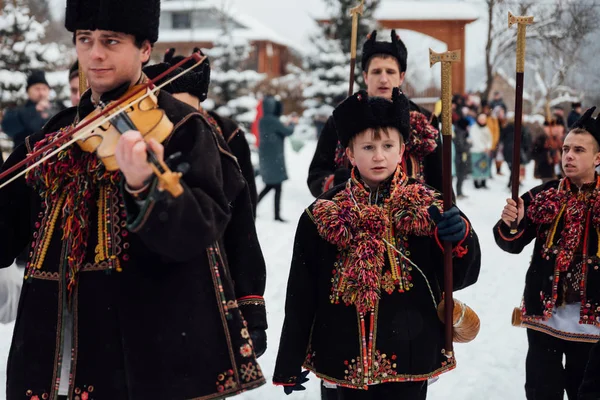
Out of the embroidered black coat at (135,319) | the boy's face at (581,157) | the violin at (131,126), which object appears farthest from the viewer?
the boy's face at (581,157)

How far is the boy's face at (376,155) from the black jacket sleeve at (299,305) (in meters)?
0.33

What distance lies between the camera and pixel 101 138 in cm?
227

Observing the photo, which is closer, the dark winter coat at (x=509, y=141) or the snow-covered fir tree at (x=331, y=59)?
the dark winter coat at (x=509, y=141)

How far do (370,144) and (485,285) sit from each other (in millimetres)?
5329

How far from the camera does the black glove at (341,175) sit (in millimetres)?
4723

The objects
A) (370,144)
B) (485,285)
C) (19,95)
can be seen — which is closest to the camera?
(370,144)

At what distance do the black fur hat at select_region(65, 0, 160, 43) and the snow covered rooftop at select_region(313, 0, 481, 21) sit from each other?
101ft

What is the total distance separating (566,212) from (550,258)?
10.3 inches

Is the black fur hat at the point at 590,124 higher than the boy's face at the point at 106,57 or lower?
lower

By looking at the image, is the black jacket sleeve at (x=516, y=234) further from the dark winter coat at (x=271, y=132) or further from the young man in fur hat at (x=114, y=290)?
the dark winter coat at (x=271, y=132)

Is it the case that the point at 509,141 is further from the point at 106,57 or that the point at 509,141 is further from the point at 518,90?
the point at 106,57

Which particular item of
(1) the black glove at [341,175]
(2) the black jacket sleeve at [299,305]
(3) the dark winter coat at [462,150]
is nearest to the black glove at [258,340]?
(2) the black jacket sleeve at [299,305]

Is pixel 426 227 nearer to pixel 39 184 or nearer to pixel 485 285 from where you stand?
pixel 39 184

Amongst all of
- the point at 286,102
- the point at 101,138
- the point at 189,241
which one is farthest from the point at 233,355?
the point at 286,102
